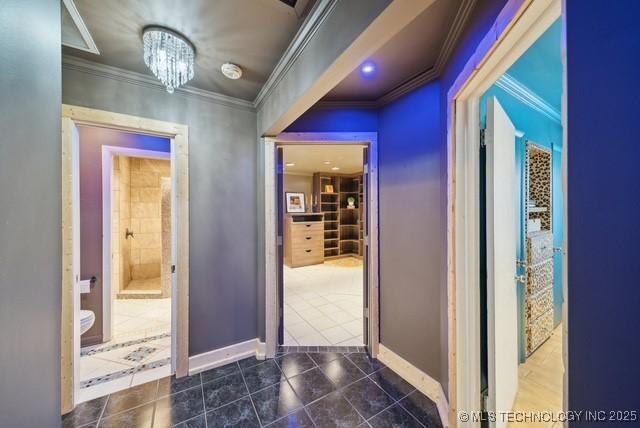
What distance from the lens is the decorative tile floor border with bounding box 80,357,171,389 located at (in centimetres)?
188

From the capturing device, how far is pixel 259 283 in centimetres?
229

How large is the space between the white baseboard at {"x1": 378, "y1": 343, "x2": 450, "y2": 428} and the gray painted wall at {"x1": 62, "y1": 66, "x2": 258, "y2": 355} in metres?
1.26

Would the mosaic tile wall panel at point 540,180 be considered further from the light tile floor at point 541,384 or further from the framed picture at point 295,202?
the framed picture at point 295,202

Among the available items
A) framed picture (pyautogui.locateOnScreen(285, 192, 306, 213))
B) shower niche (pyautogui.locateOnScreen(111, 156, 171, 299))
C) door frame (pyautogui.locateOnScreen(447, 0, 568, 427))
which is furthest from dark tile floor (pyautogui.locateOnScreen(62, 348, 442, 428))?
framed picture (pyautogui.locateOnScreen(285, 192, 306, 213))

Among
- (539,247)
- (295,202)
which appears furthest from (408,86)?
(295,202)

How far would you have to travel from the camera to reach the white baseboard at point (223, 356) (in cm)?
203

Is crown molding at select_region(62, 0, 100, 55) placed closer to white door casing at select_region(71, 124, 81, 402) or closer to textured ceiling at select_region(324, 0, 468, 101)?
white door casing at select_region(71, 124, 81, 402)

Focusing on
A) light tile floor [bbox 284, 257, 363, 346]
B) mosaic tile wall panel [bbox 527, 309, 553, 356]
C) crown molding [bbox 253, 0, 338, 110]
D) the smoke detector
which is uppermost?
the smoke detector

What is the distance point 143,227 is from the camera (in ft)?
14.1

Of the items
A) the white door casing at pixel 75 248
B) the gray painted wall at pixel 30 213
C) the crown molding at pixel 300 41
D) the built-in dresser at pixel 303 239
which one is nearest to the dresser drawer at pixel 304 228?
the built-in dresser at pixel 303 239
